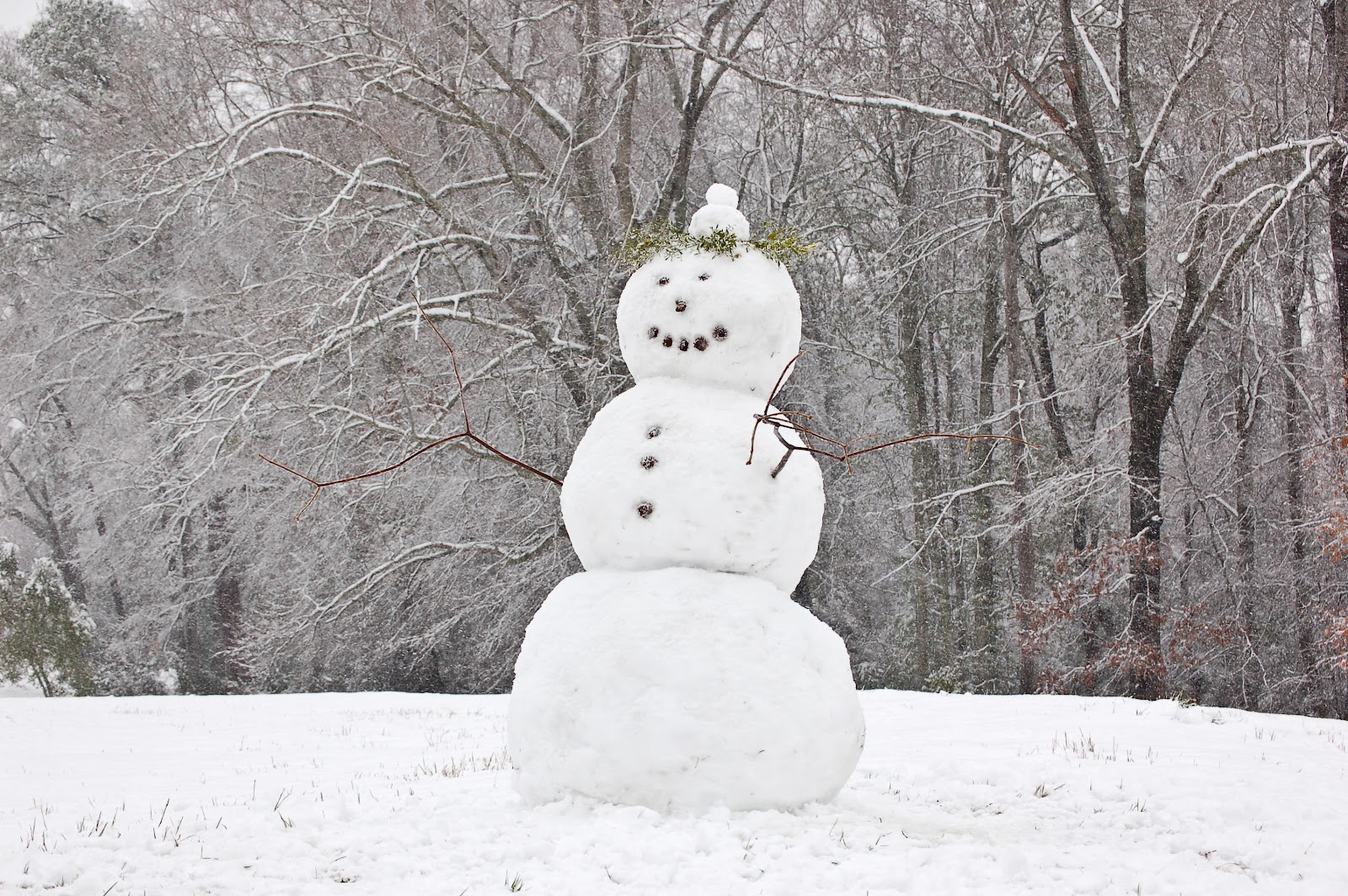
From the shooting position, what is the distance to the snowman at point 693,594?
4590 mm

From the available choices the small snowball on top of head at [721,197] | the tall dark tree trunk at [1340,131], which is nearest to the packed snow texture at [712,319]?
the small snowball on top of head at [721,197]

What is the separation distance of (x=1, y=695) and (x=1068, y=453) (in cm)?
1682

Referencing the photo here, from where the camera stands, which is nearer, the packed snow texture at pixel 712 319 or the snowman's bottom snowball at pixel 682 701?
the snowman's bottom snowball at pixel 682 701

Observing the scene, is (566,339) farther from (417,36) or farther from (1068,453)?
(1068,453)

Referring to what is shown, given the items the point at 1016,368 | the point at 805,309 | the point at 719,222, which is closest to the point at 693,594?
the point at 719,222

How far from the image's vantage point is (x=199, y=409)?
13.7 metres

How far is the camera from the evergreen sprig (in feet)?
17.9

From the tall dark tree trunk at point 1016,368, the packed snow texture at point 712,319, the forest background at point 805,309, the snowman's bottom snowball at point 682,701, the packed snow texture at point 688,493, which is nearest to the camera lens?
the snowman's bottom snowball at point 682,701

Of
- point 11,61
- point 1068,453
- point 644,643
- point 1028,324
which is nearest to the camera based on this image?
point 644,643

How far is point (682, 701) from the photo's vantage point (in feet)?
15.0

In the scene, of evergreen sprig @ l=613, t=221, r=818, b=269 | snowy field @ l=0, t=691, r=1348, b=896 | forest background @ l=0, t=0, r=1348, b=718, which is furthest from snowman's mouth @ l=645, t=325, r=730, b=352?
forest background @ l=0, t=0, r=1348, b=718

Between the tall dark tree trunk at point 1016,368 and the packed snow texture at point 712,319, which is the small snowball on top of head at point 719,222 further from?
the tall dark tree trunk at point 1016,368

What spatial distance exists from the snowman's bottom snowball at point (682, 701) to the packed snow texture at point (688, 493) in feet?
0.49

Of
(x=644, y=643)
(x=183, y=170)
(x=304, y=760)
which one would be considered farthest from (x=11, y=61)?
(x=644, y=643)
